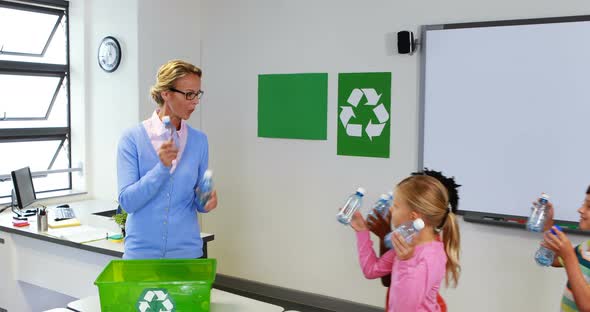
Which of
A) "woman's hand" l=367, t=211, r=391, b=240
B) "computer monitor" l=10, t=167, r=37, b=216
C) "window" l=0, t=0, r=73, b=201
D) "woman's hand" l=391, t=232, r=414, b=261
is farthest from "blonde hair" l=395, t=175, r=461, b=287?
"window" l=0, t=0, r=73, b=201

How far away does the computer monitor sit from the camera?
12.7 feet

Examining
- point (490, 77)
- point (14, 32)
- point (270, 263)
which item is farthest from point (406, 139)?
point (14, 32)

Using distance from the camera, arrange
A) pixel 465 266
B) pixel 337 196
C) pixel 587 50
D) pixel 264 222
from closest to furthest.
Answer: pixel 587 50
pixel 465 266
pixel 337 196
pixel 264 222

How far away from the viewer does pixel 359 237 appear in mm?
2164


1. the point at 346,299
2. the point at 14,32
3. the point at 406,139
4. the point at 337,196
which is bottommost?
the point at 346,299

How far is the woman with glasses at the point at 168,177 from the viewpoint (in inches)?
85.3

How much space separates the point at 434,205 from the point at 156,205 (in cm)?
106

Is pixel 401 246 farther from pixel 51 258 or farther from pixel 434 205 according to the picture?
pixel 51 258

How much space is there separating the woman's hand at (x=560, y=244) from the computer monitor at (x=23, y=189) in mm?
3362

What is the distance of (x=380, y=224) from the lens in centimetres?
232

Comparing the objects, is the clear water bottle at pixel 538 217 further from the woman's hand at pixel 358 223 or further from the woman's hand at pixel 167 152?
the woman's hand at pixel 167 152

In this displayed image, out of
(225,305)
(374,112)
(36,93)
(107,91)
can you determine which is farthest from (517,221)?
(36,93)

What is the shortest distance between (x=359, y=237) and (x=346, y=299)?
229 cm

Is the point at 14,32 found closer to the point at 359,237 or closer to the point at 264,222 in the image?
the point at 264,222
